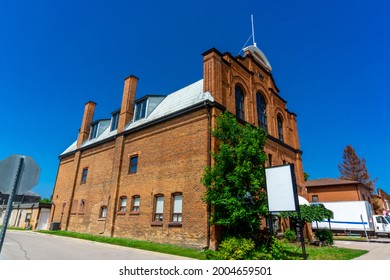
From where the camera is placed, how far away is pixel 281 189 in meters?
9.52

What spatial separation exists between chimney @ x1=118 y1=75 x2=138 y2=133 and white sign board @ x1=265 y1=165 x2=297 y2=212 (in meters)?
15.3

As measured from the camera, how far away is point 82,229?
880 inches

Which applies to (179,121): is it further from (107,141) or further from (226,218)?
(107,141)

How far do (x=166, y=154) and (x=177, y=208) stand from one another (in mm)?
3750

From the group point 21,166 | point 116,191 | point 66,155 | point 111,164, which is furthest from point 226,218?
point 66,155

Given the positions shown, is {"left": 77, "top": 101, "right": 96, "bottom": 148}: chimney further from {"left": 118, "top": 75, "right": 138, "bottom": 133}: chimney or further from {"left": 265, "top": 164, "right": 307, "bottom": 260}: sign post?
{"left": 265, "top": 164, "right": 307, "bottom": 260}: sign post

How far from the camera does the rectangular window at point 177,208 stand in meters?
15.2

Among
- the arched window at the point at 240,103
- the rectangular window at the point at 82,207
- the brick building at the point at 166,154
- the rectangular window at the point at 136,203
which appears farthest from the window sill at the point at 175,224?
the rectangular window at the point at 82,207

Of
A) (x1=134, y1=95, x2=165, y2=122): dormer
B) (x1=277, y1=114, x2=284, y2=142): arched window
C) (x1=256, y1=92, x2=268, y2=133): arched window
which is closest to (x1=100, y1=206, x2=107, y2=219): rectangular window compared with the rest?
(x1=134, y1=95, x2=165, y2=122): dormer

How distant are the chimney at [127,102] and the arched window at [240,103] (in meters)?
9.75

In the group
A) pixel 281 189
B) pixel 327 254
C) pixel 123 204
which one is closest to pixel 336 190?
pixel 327 254

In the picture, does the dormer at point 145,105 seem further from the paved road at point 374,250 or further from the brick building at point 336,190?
the brick building at point 336,190

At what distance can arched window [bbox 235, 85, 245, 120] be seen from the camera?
19.0 m

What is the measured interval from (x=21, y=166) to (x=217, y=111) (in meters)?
12.1
